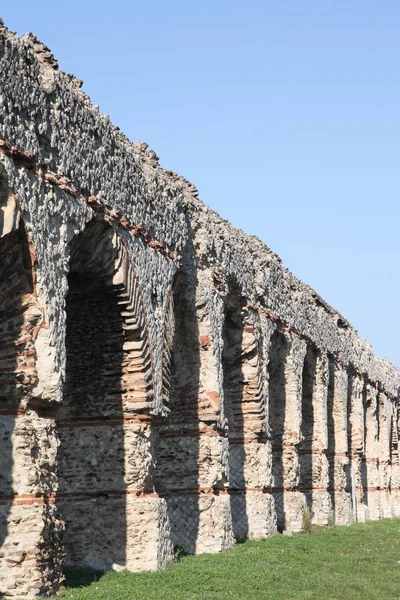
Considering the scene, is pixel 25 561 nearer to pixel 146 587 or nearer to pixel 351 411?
pixel 146 587

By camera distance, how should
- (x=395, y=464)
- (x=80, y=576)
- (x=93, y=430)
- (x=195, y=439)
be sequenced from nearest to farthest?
(x=80, y=576), (x=93, y=430), (x=195, y=439), (x=395, y=464)

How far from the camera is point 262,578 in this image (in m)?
10.2

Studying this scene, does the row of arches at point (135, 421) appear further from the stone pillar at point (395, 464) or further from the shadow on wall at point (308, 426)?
the stone pillar at point (395, 464)

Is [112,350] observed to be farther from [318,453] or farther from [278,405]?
[318,453]

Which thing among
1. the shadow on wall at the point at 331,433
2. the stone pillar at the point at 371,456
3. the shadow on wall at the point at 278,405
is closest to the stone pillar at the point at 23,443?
the shadow on wall at the point at 278,405

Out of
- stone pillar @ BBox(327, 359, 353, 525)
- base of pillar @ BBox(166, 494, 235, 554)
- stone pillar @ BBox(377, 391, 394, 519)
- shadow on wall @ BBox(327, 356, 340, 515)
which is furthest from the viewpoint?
stone pillar @ BBox(377, 391, 394, 519)

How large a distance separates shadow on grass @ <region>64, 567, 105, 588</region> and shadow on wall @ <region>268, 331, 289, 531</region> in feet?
25.2

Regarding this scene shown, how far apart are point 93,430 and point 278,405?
809 centimetres

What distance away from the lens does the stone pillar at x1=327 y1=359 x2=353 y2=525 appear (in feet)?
73.7

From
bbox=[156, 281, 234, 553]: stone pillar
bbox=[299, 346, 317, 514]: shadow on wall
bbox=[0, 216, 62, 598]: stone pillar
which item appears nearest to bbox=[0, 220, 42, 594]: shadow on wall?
bbox=[0, 216, 62, 598]: stone pillar

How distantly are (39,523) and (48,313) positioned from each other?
180 cm

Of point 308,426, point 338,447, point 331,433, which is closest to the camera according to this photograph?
point 308,426

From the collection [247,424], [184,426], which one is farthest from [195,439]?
[247,424]

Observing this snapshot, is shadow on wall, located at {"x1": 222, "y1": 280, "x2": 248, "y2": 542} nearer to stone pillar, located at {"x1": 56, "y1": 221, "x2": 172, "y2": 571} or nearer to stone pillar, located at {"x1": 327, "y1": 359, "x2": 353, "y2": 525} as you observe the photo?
stone pillar, located at {"x1": 56, "y1": 221, "x2": 172, "y2": 571}
